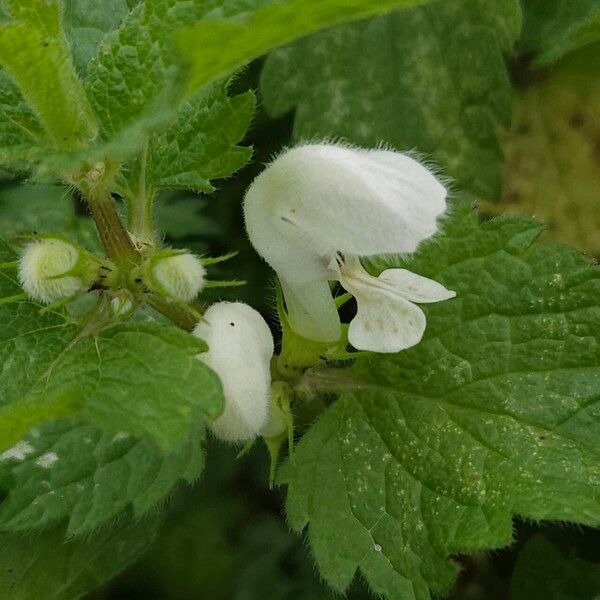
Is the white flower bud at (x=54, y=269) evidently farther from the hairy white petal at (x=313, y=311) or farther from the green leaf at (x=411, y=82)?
the green leaf at (x=411, y=82)

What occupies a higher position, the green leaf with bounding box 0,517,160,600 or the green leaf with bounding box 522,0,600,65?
the green leaf with bounding box 522,0,600,65

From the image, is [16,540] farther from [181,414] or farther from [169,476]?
[181,414]

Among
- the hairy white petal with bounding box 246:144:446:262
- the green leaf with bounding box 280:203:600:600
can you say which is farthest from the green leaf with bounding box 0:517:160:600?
the hairy white petal with bounding box 246:144:446:262

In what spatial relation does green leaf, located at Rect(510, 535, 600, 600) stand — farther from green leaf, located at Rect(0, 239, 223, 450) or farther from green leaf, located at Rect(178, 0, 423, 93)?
green leaf, located at Rect(178, 0, 423, 93)

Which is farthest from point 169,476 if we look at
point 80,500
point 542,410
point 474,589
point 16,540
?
point 474,589

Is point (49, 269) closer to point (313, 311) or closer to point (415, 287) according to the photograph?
point (313, 311)

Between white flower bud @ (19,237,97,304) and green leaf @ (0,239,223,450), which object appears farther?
white flower bud @ (19,237,97,304)

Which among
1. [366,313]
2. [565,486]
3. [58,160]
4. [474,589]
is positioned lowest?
[474,589]
